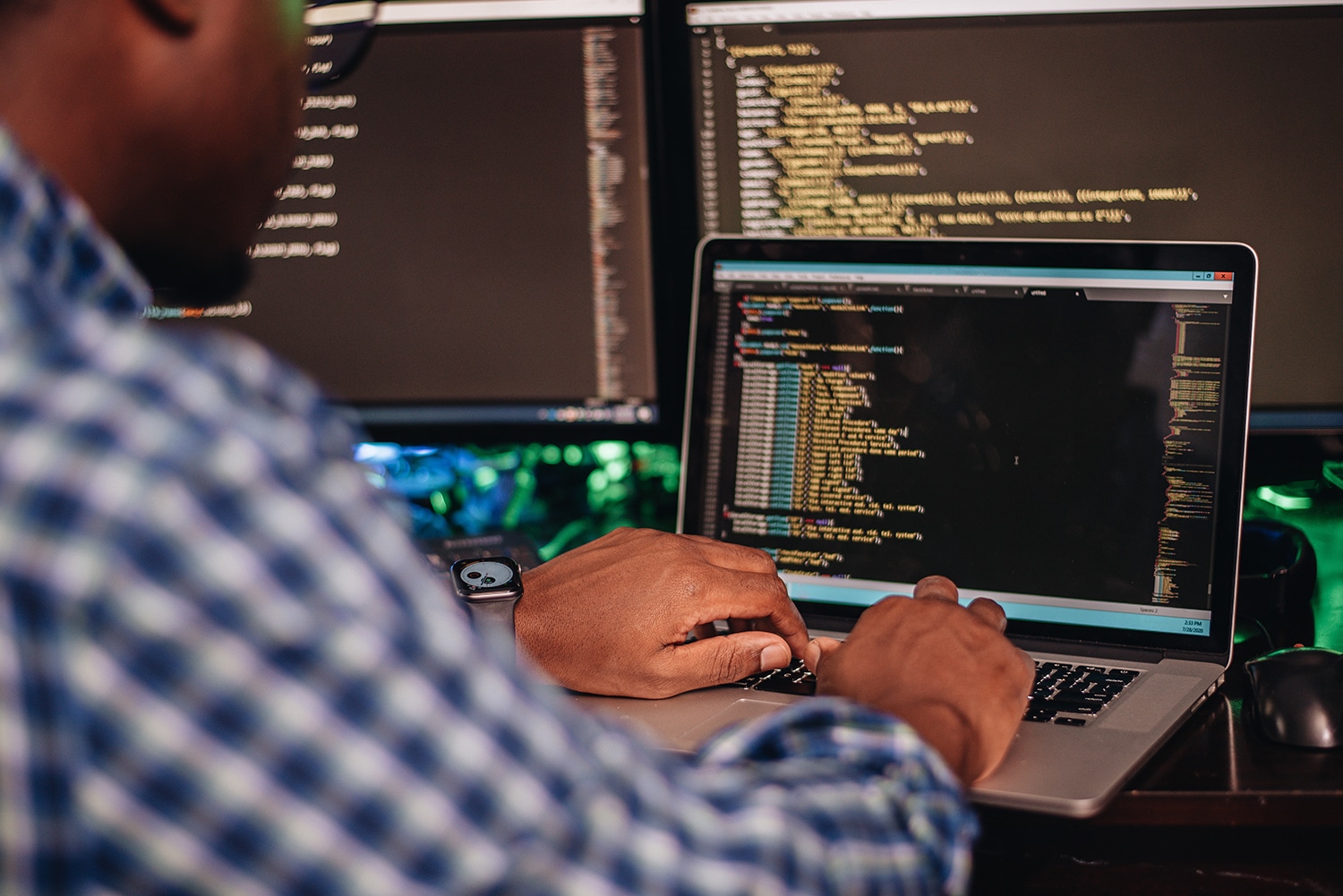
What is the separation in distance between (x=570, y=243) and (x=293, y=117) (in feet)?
1.67

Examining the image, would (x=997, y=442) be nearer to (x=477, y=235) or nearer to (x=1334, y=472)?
(x=1334, y=472)

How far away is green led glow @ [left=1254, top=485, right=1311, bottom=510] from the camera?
1007 mm

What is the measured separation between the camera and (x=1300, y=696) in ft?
2.09

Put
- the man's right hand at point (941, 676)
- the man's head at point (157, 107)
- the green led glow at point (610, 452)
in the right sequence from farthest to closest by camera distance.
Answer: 1. the green led glow at point (610, 452)
2. the man's right hand at point (941, 676)
3. the man's head at point (157, 107)

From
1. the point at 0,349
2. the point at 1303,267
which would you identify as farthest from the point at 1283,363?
the point at 0,349

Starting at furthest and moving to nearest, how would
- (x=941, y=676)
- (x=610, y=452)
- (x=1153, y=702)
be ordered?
(x=610, y=452)
(x=1153, y=702)
(x=941, y=676)

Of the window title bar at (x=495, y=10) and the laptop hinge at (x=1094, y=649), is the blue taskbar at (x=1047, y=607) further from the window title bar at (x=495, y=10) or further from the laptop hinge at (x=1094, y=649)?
the window title bar at (x=495, y=10)

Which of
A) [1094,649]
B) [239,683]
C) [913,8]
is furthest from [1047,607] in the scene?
[239,683]

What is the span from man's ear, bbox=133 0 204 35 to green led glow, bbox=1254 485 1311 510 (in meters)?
0.96

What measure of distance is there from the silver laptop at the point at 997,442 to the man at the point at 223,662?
1.11 ft

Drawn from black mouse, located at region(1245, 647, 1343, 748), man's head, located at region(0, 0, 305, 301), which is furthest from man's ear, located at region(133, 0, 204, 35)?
black mouse, located at region(1245, 647, 1343, 748)

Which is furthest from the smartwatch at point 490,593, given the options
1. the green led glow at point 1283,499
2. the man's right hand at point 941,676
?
the green led glow at point 1283,499

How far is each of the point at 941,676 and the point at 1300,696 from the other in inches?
9.6

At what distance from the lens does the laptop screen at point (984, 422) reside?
786 mm
